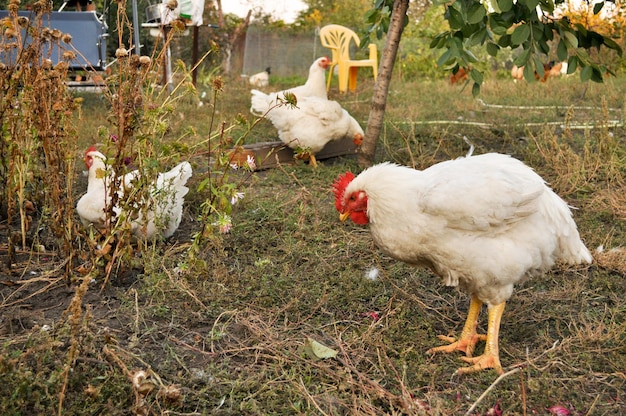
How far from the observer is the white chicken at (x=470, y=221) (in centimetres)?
291

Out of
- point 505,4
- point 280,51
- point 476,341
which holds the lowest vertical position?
point 476,341

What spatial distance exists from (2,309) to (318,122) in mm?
3806

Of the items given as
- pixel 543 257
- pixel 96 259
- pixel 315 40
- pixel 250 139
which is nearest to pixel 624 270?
pixel 543 257

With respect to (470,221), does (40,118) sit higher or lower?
higher

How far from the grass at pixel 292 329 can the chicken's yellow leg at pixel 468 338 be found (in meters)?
0.06

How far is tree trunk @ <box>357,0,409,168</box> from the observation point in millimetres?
5742

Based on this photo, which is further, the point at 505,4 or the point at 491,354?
the point at 505,4

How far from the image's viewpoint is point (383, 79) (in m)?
5.93

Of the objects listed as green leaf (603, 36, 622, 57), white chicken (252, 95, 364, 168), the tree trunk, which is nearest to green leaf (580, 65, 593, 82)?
green leaf (603, 36, 622, 57)

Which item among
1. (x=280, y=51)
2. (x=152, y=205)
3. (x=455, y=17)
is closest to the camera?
(x=152, y=205)

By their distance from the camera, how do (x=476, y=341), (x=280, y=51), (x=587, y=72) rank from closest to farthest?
(x=476, y=341) → (x=587, y=72) → (x=280, y=51)

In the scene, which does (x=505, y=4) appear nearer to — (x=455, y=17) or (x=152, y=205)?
(x=455, y=17)

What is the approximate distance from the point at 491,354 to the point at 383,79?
3.38 meters

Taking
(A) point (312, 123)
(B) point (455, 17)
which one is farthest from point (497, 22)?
(A) point (312, 123)
